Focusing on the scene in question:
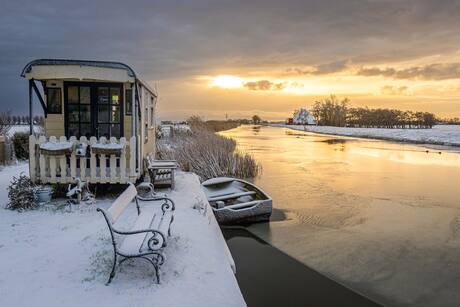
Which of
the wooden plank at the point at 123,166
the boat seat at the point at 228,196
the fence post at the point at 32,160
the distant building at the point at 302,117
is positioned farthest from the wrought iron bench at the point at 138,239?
the distant building at the point at 302,117

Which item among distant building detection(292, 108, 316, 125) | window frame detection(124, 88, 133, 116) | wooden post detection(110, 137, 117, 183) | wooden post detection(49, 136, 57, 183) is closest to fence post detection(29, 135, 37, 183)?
wooden post detection(49, 136, 57, 183)

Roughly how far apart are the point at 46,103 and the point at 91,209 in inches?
144

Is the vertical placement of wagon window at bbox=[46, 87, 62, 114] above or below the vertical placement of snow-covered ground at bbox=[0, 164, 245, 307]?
above

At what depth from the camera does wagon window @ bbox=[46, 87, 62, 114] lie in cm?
1038

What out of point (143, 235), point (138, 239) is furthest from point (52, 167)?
point (138, 239)

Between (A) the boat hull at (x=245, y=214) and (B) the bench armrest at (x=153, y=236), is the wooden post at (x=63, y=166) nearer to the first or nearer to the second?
(A) the boat hull at (x=245, y=214)

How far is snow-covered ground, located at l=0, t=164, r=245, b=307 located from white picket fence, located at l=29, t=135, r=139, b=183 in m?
1.48

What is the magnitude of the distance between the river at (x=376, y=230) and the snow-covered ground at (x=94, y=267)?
2.67 meters

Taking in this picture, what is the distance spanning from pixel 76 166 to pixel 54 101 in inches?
85.1

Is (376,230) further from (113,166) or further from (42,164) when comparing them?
(42,164)

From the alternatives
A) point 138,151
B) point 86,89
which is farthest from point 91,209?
point 86,89

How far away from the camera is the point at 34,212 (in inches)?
317

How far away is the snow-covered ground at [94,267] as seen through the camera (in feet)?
14.6

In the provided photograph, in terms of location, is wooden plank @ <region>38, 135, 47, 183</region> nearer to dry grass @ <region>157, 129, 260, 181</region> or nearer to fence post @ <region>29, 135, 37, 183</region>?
fence post @ <region>29, 135, 37, 183</region>
